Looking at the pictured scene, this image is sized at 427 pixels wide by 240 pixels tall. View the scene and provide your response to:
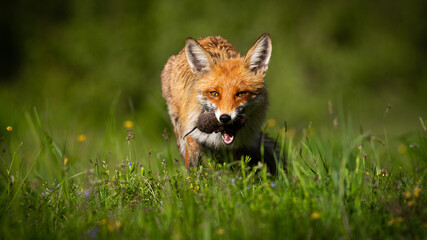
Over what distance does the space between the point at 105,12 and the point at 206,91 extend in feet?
59.0

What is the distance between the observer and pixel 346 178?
2975 millimetres

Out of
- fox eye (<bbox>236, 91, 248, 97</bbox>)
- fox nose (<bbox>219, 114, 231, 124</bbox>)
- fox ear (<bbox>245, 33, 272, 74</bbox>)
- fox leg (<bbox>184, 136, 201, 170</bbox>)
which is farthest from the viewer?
fox leg (<bbox>184, 136, 201, 170</bbox>)

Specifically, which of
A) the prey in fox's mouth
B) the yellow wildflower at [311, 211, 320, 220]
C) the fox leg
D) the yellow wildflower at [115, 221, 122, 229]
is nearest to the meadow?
the yellow wildflower at [115, 221, 122, 229]

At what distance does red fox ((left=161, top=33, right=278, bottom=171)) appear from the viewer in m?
4.79

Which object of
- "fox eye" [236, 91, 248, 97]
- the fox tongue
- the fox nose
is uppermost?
"fox eye" [236, 91, 248, 97]

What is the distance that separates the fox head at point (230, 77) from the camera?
187 inches

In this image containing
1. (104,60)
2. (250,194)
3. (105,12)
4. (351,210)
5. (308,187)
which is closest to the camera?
(351,210)

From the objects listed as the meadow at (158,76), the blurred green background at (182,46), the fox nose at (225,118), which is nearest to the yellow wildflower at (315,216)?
the meadow at (158,76)

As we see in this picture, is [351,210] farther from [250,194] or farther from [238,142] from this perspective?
[238,142]

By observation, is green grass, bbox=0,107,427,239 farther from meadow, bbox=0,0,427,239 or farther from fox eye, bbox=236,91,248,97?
fox eye, bbox=236,91,248,97

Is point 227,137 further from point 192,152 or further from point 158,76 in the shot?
point 158,76

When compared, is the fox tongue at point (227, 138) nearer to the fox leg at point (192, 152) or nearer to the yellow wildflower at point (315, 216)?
the fox leg at point (192, 152)

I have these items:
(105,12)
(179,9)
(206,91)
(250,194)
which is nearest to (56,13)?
(105,12)

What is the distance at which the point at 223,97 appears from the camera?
4.71m
